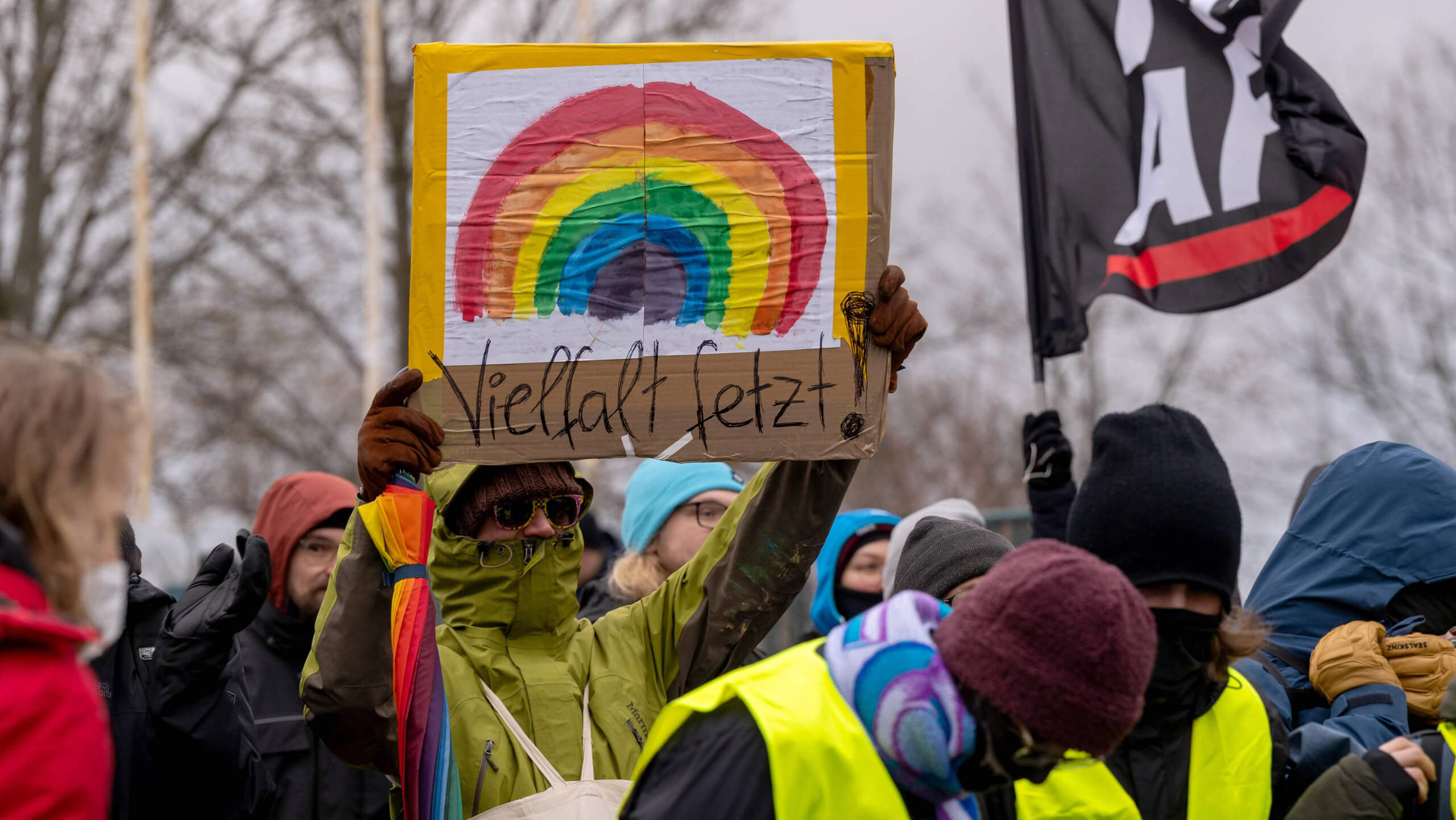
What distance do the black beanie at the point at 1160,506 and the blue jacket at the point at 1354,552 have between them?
0.63m

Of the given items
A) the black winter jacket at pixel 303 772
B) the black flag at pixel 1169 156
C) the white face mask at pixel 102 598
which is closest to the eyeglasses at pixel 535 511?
the black winter jacket at pixel 303 772

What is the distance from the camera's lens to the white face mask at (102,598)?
68.7 inches

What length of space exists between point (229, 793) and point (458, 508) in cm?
89

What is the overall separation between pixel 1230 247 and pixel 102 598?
13.0ft

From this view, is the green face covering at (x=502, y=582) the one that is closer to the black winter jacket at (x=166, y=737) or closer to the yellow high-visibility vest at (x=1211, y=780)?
the black winter jacket at (x=166, y=737)

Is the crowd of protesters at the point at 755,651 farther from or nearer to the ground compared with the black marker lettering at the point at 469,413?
nearer to the ground

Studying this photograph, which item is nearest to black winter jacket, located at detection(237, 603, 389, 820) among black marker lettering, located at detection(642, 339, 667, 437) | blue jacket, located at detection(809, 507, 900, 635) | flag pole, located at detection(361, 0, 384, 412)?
black marker lettering, located at detection(642, 339, 667, 437)

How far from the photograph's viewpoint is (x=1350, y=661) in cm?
297

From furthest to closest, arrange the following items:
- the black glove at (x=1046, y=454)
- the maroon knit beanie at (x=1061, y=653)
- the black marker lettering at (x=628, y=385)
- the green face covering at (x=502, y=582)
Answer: the black glove at (x=1046, y=454)
the green face covering at (x=502, y=582)
the black marker lettering at (x=628, y=385)
the maroon knit beanie at (x=1061, y=653)

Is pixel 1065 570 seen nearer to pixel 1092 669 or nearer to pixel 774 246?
pixel 1092 669

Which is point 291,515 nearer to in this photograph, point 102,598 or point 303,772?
point 303,772

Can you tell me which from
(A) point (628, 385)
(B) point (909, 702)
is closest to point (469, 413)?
(A) point (628, 385)

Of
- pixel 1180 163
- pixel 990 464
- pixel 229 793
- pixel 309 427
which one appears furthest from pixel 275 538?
pixel 990 464

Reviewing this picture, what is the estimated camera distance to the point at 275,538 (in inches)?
157
